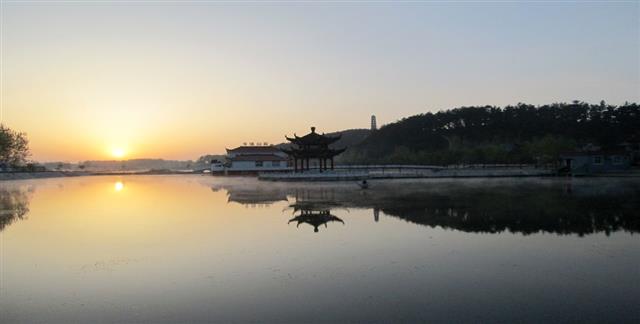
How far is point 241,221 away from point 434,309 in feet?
35.4

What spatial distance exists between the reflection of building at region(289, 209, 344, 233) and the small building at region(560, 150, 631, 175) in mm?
39325

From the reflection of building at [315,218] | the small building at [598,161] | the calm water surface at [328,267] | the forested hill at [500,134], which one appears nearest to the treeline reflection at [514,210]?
Result: the calm water surface at [328,267]

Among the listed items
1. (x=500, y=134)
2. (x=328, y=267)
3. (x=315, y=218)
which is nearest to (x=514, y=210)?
(x=315, y=218)

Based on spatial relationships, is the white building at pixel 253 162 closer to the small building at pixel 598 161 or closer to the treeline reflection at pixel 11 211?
the small building at pixel 598 161

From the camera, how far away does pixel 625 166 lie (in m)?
49.1

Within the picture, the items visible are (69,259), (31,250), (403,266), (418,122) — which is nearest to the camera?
(403,266)

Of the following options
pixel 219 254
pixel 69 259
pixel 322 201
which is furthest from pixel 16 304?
pixel 322 201

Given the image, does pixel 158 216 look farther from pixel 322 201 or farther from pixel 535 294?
pixel 535 294

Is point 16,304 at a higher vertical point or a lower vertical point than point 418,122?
lower

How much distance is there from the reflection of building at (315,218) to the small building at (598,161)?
3932 centimetres

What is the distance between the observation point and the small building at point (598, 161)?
48031 millimetres

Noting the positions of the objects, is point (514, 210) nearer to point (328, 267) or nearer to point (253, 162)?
point (328, 267)

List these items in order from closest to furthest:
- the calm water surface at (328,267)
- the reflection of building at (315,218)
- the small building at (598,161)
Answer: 1. the calm water surface at (328,267)
2. the reflection of building at (315,218)
3. the small building at (598,161)

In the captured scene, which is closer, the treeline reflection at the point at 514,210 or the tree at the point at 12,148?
the treeline reflection at the point at 514,210
